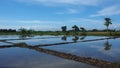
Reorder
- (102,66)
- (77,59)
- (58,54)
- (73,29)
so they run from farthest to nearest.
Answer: (73,29) → (58,54) → (77,59) → (102,66)

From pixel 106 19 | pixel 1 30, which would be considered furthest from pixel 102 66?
pixel 1 30

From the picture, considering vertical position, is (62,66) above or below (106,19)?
below

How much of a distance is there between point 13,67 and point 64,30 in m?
71.8

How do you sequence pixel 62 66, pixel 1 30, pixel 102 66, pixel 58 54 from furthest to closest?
pixel 1 30, pixel 58 54, pixel 62 66, pixel 102 66

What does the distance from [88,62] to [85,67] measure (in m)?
1.19

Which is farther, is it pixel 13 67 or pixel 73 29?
pixel 73 29

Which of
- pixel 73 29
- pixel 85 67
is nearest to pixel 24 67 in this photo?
pixel 85 67

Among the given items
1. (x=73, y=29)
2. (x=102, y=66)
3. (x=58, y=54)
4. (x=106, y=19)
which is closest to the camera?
(x=102, y=66)

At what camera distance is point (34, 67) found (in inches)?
435

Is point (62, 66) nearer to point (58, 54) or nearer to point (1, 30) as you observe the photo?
point (58, 54)

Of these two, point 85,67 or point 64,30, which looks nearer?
point 85,67

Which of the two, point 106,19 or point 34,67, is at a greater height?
point 106,19

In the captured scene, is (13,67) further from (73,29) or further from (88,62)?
(73,29)

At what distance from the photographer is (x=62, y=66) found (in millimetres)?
11344
